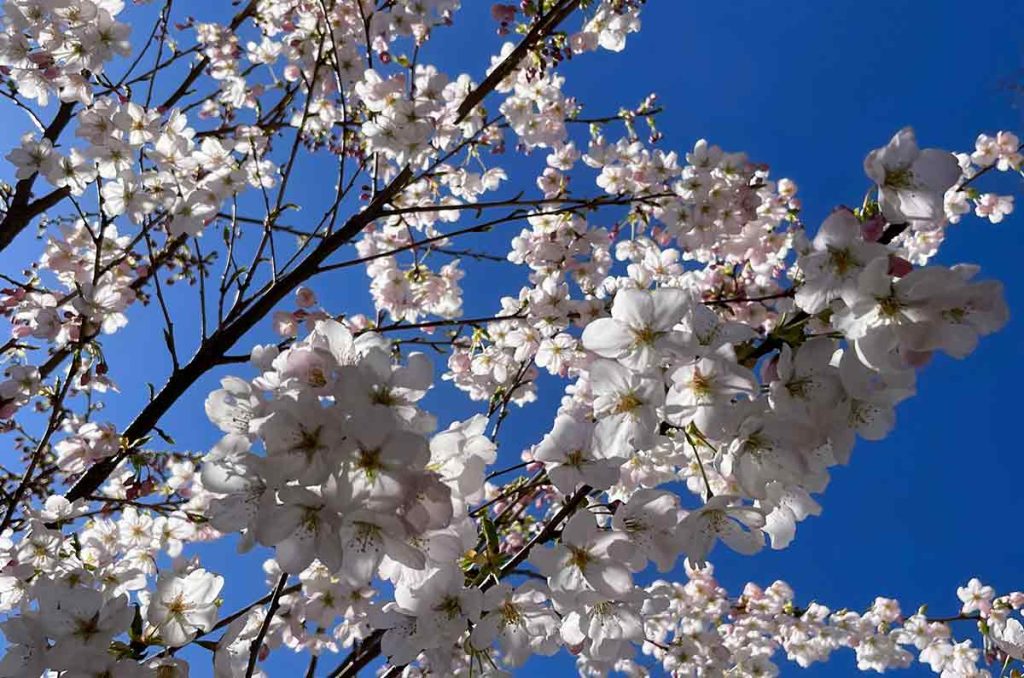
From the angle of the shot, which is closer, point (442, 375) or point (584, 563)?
point (584, 563)

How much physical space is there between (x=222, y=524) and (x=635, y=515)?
913 millimetres

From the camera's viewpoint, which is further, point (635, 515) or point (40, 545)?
point (40, 545)

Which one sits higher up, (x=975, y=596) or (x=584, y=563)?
(x=975, y=596)

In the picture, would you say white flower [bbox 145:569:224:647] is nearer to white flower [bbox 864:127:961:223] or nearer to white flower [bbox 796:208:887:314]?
white flower [bbox 796:208:887:314]

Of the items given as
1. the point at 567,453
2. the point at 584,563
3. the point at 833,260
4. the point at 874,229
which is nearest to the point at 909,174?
the point at 874,229

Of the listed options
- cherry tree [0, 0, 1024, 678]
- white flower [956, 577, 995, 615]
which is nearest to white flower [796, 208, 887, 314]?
cherry tree [0, 0, 1024, 678]

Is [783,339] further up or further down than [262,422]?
further up

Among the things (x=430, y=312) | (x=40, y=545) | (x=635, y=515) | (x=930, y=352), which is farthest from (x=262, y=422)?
(x=430, y=312)

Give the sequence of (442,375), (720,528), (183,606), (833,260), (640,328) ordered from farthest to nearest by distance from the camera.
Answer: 1. (442,375)
2. (183,606)
3. (720,528)
4. (640,328)
5. (833,260)

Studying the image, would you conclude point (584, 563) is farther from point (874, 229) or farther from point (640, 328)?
point (874, 229)

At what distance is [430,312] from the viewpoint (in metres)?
4.79

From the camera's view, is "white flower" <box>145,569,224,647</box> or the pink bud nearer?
the pink bud

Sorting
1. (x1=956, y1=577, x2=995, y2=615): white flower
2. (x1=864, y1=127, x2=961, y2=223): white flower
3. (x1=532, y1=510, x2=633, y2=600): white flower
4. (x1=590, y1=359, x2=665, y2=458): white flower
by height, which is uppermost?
(x1=956, y1=577, x2=995, y2=615): white flower

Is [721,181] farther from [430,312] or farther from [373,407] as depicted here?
[373,407]
